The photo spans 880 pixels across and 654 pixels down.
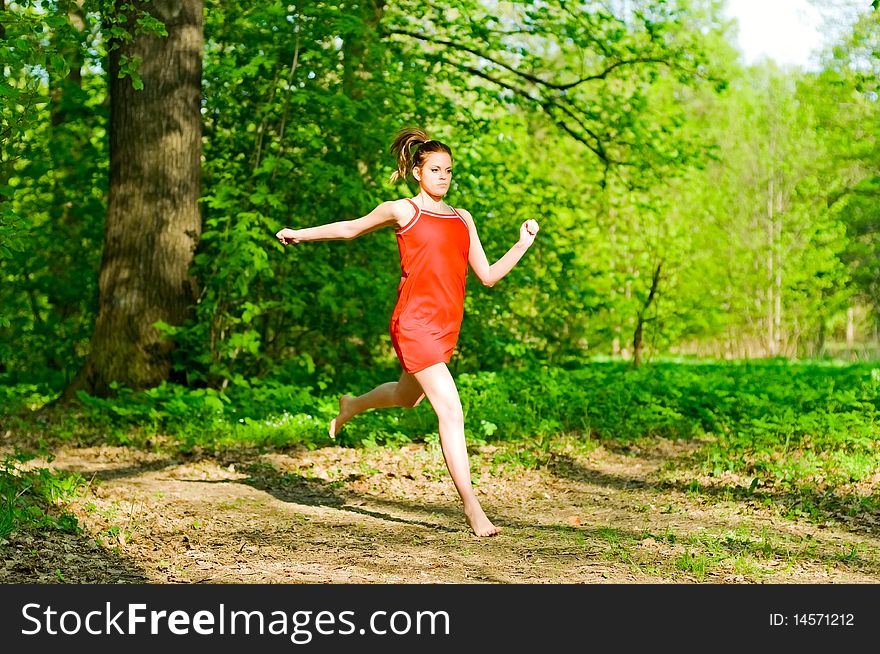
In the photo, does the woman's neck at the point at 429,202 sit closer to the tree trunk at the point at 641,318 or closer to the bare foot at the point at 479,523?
the bare foot at the point at 479,523

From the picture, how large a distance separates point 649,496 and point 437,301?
250cm

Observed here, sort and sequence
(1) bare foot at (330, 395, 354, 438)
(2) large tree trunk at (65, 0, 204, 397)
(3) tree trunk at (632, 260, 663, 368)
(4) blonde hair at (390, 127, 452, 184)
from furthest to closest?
(3) tree trunk at (632, 260, 663, 368), (2) large tree trunk at (65, 0, 204, 397), (1) bare foot at (330, 395, 354, 438), (4) blonde hair at (390, 127, 452, 184)

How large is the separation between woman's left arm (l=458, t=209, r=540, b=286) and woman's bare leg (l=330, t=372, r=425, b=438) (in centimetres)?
72

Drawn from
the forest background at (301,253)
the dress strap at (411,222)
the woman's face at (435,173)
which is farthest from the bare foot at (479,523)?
the forest background at (301,253)

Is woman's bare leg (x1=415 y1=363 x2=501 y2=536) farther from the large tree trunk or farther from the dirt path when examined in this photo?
the large tree trunk

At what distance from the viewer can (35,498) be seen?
5.73 metres

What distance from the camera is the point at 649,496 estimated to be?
698 centimetres

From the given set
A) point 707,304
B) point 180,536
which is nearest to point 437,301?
point 180,536

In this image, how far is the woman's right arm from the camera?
542cm

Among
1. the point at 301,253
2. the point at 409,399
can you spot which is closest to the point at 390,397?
the point at 409,399

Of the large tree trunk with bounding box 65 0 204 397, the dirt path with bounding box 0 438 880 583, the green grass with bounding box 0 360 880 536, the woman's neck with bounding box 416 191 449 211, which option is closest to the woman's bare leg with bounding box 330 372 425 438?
the dirt path with bounding box 0 438 880 583

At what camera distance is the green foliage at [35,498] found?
204 inches

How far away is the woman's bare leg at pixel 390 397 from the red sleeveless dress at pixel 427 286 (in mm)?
330

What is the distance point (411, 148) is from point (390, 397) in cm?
150
